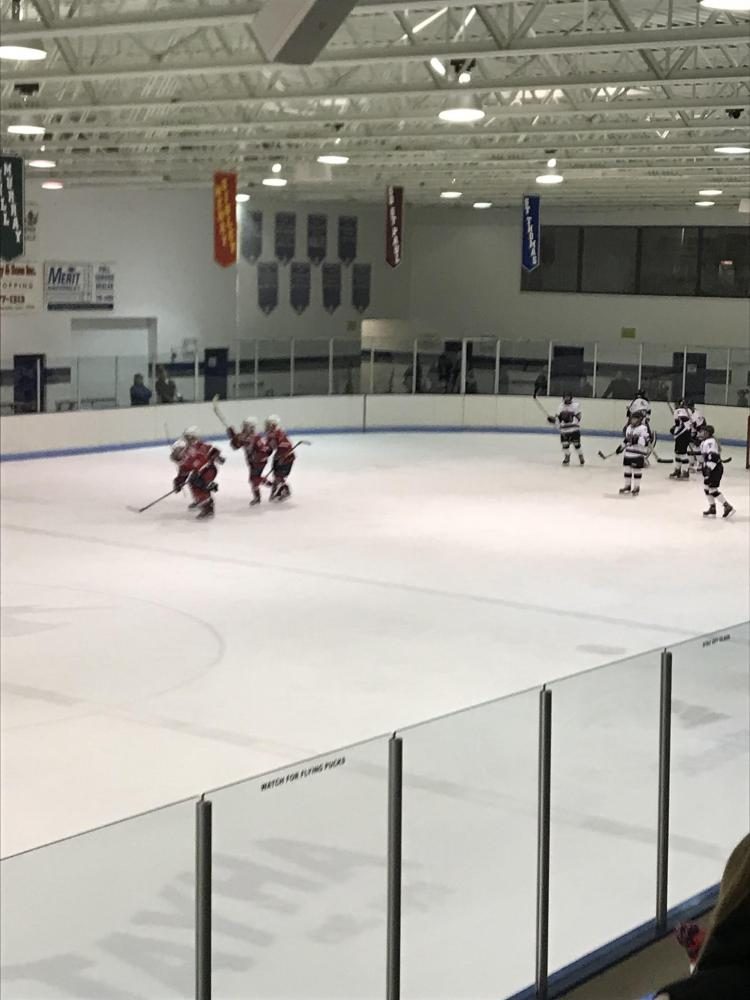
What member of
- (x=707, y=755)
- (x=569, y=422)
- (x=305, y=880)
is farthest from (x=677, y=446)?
(x=305, y=880)

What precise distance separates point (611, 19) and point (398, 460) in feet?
28.9

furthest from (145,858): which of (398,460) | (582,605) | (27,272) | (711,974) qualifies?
(27,272)

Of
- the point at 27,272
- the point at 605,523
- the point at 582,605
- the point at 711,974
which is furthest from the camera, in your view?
the point at 27,272

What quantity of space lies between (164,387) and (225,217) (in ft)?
14.1

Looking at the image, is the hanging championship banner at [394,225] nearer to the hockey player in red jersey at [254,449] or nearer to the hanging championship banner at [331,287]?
the hockey player in red jersey at [254,449]

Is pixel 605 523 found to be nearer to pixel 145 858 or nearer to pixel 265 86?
pixel 265 86

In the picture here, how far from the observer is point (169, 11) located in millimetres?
9359

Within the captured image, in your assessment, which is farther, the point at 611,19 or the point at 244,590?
the point at 611,19

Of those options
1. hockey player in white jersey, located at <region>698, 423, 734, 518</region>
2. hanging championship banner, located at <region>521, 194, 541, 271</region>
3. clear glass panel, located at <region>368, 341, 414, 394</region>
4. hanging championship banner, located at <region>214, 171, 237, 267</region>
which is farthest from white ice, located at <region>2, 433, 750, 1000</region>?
clear glass panel, located at <region>368, 341, 414, 394</region>

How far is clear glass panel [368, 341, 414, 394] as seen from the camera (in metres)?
26.7

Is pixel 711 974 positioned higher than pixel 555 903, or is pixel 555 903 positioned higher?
pixel 711 974

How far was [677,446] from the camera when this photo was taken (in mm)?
19547

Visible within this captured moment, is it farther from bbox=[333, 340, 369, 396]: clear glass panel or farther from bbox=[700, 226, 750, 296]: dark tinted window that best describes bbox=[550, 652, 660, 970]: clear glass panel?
bbox=[700, 226, 750, 296]: dark tinted window

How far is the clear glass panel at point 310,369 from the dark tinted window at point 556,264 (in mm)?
7167
